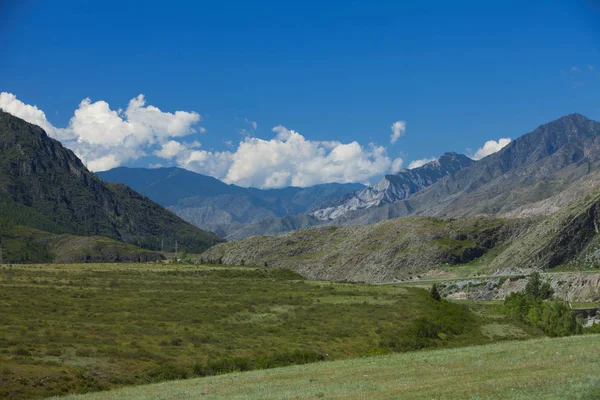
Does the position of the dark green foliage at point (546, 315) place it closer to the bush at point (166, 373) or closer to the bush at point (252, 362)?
the bush at point (252, 362)

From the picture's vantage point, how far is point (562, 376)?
24.5 meters

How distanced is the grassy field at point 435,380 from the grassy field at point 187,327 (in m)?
8.14

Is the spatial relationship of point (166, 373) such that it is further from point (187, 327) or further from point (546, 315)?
point (546, 315)

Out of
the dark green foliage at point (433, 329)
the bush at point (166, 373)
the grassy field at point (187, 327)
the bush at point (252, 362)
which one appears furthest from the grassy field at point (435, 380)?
the dark green foliage at point (433, 329)

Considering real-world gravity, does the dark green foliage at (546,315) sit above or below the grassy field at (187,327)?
below

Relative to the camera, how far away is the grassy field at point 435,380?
23.0 metres

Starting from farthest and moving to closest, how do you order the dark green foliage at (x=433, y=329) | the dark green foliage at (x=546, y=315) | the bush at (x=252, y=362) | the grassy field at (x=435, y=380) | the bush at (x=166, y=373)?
the dark green foliage at (x=546, y=315)
the dark green foliage at (x=433, y=329)
the bush at (x=252, y=362)
the bush at (x=166, y=373)
the grassy field at (x=435, y=380)

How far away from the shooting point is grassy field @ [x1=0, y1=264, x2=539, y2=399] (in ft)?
142

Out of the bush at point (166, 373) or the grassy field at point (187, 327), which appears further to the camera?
the bush at point (166, 373)

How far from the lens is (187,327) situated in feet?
208

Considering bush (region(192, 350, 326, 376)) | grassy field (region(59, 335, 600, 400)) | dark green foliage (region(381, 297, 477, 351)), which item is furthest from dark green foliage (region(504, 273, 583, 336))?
grassy field (region(59, 335, 600, 400))

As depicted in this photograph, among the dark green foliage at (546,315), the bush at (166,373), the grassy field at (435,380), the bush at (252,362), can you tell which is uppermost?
the grassy field at (435,380)

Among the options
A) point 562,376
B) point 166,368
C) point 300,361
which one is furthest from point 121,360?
point 562,376

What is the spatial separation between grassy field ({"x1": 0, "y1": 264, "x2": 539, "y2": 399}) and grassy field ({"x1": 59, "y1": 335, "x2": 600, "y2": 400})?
814cm
